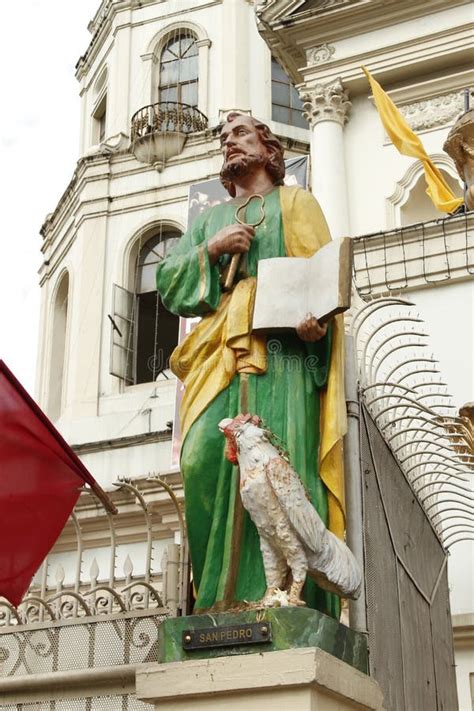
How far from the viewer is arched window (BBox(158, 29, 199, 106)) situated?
20938 mm

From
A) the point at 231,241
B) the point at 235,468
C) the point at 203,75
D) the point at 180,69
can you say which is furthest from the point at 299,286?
the point at 180,69

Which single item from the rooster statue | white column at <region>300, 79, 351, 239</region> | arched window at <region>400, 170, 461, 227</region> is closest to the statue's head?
the rooster statue

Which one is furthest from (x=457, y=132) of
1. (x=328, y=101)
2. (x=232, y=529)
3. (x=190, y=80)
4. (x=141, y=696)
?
(x=190, y=80)

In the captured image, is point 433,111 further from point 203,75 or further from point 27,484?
point 203,75

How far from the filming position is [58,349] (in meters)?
21.0

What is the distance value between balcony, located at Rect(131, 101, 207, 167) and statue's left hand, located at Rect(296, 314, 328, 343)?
608 inches

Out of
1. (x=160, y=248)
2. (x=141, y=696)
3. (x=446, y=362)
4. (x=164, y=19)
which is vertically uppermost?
(x=164, y=19)

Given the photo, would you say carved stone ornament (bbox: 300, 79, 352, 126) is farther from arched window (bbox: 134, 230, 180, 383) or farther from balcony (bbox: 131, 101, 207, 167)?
balcony (bbox: 131, 101, 207, 167)

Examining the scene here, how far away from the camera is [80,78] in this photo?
23.5 m

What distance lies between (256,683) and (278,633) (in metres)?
0.20

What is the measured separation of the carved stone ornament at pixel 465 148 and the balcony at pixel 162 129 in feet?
34.4

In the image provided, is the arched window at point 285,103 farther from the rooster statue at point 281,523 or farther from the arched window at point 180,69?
the rooster statue at point 281,523

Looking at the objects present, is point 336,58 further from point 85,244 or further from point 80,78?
point 80,78

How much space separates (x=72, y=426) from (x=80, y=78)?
27.2ft
